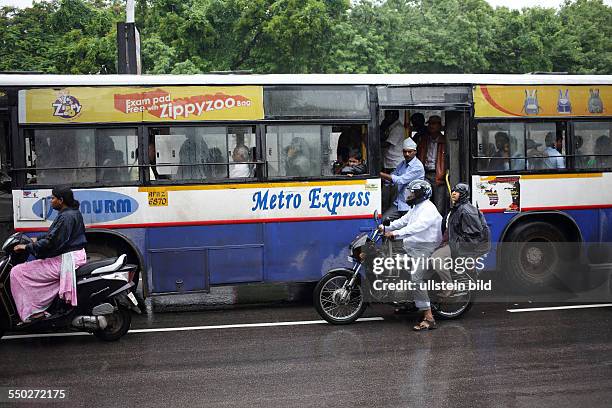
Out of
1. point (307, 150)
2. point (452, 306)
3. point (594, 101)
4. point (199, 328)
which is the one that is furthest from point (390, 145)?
point (199, 328)

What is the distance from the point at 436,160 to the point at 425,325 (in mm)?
3185

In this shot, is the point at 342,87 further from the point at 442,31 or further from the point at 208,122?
the point at 442,31

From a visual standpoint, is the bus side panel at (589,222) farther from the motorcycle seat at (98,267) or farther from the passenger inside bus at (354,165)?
the motorcycle seat at (98,267)

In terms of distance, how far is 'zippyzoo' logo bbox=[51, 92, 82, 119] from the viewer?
28.5ft

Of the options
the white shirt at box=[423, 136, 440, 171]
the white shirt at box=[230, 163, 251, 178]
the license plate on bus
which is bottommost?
the license plate on bus

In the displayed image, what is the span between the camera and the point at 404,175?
9.55 m

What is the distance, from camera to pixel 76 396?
19.6 feet

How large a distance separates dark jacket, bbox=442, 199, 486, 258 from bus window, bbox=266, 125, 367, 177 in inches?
61.1

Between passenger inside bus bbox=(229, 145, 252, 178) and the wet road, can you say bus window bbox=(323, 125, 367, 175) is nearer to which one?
passenger inside bus bbox=(229, 145, 252, 178)

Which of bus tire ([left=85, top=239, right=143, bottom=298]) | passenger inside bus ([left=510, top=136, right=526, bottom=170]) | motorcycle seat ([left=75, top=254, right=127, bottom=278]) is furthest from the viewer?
passenger inside bus ([left=510, top=136, right=526, bottom=170])

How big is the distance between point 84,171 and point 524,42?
22.0 meters

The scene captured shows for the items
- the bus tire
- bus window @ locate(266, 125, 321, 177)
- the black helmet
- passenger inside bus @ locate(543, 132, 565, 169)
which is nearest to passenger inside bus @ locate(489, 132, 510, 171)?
passenger inside bus @ locate(543, 132, 565, 169)

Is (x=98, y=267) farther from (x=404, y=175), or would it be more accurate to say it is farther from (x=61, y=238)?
(x=404, y=175)

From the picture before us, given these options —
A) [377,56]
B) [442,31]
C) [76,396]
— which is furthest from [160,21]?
[76,396]
